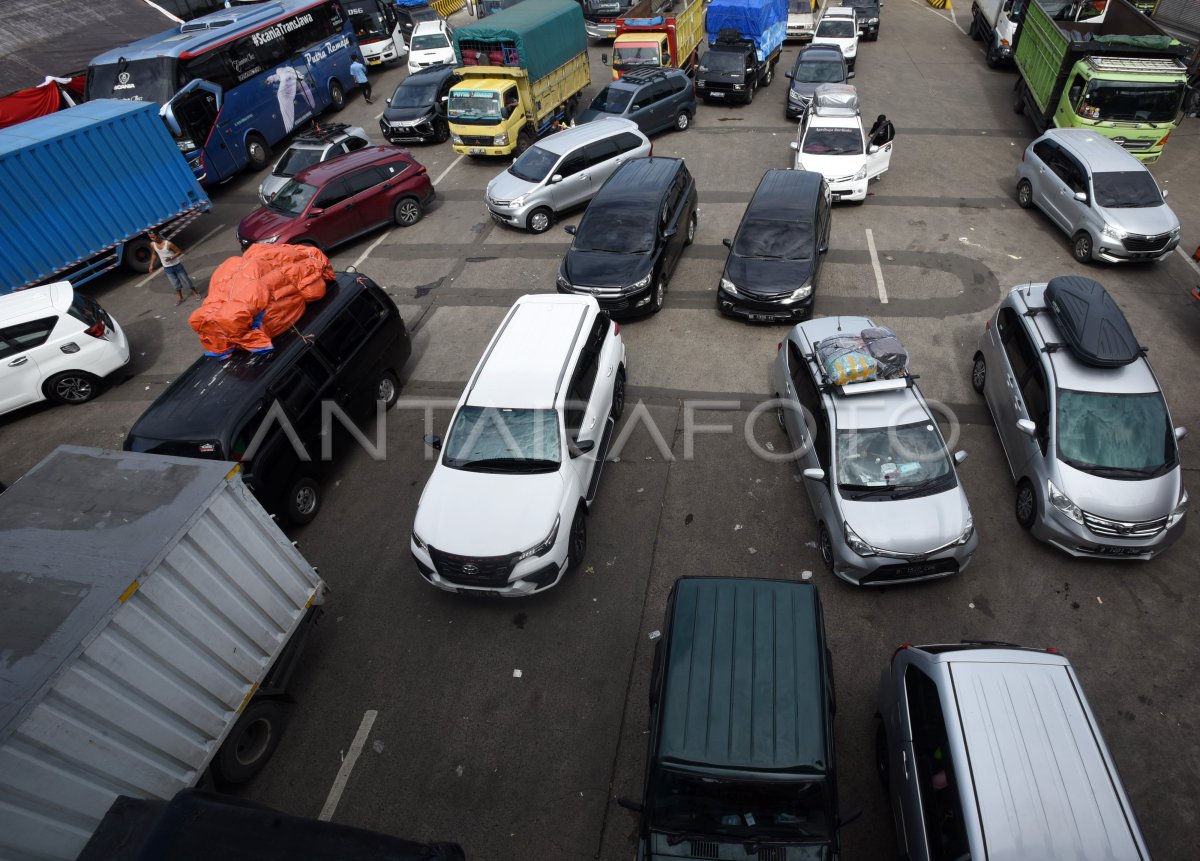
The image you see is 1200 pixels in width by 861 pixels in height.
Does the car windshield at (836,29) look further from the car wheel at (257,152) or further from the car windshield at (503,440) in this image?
the car windshield at (503,440)

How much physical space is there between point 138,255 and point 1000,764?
712 inches

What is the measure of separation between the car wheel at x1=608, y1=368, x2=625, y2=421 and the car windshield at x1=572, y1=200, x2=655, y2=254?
9.36 feet

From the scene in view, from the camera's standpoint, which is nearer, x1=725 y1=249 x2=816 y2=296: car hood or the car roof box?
the car roof box

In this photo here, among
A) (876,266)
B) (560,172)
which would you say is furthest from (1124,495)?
(560,172)

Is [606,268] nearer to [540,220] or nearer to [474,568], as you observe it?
[540,220]

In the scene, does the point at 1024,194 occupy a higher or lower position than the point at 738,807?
lower

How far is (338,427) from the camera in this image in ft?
30.2

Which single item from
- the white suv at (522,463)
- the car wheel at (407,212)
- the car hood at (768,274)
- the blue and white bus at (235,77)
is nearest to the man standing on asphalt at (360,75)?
the blue and white bus at (235,77)

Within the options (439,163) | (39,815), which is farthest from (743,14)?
(39,815)

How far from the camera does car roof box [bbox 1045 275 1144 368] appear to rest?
24.3ft

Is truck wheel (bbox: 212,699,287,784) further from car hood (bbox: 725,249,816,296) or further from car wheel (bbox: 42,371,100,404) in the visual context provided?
car hood (bbox: 725,249,816,296)

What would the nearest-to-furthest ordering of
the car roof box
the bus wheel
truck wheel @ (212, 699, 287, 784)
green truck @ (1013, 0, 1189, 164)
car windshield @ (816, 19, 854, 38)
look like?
truck wheel @ (212, 699, 287, 784) < the car roof box < green truck @ (1013, 0, 1189, 164) < car windshield @ (816, 19, 854, 38) < the bus wheel

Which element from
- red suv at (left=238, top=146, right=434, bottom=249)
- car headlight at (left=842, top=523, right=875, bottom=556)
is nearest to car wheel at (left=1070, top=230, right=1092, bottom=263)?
car headlight at (left=842, top=523, right=875, bottom=556)

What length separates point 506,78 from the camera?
1717cm
